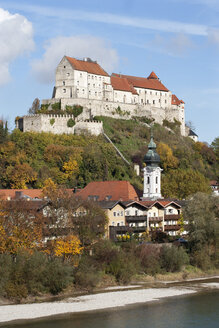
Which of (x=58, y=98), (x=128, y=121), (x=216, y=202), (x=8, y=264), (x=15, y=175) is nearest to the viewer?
(x=8, y=264)

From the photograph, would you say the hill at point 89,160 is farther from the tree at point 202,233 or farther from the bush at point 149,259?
the bush at point 149,259

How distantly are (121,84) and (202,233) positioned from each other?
58.9 m

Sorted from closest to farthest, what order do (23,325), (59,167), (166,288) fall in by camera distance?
1. (23,325)
2. (166,288)
3. (59,167)

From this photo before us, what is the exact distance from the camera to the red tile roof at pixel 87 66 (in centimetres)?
10500

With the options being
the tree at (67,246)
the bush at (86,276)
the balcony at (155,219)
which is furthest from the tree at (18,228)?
the balcony at (155,219)

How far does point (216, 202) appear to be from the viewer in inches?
2542

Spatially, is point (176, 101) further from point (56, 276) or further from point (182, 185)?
point (56, 276)

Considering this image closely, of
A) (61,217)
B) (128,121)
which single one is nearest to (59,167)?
(128,121)

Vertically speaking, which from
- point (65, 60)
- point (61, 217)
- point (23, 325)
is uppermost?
point (65, 60)

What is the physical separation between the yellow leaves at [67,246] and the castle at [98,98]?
47.3m

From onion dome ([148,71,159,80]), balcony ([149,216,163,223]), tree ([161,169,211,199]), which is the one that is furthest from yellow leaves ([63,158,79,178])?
onion dome ([148,71,159,80])

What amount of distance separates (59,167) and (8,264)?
135 feet

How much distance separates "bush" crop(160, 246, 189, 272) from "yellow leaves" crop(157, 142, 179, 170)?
136 ft

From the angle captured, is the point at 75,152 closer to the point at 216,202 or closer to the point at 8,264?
the point at 216,202
